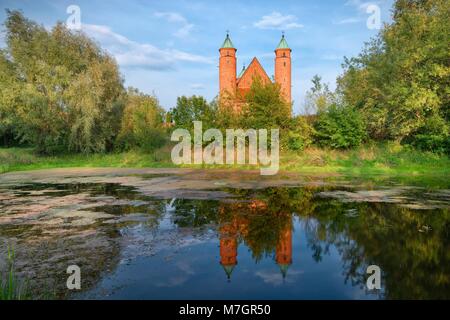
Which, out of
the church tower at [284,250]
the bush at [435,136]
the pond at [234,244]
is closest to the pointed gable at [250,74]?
the bush at [435,136]

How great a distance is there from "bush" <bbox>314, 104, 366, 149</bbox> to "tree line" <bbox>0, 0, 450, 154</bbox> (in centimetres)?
8

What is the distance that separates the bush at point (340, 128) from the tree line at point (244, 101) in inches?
3.1

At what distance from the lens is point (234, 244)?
6.76 metres

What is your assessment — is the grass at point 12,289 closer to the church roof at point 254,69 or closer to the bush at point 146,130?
the bush at point 146,130

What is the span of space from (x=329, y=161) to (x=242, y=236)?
17.0 metres

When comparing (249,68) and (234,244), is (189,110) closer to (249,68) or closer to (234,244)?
(234,244)

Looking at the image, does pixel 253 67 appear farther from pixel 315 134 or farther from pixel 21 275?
pixel 21 275

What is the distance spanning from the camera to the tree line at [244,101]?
73.7 feet

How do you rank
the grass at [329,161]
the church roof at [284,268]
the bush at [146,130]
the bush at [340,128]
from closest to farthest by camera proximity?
the church roof at [284,268] → the grass at [329,161] → the bush at [340,128] → the bush at [146,130]

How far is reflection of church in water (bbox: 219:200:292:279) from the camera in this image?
5.76 metres

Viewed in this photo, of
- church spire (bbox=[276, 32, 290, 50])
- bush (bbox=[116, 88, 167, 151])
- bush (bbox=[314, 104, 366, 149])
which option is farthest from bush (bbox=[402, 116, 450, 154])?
church spire (bbox=[276, 32, 290, 50])

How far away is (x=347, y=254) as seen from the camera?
6.11 metres

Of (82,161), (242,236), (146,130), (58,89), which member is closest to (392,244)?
(242,236)

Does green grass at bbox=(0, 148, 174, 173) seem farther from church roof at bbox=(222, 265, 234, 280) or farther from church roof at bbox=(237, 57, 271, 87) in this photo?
church roof at bbox=(237, 57, 271, 87)
